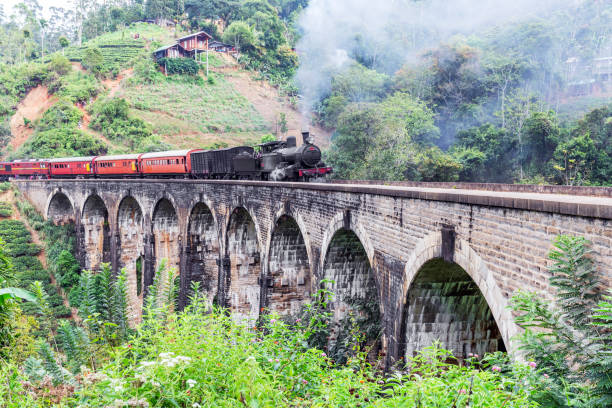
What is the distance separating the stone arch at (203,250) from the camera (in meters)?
21.6

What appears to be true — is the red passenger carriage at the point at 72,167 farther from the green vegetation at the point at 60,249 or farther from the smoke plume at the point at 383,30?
the smoke plume at the point at 383,30

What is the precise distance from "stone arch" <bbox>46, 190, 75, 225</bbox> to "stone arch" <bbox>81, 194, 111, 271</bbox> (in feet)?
12.9

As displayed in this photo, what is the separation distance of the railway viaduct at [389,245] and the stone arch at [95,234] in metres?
8.13

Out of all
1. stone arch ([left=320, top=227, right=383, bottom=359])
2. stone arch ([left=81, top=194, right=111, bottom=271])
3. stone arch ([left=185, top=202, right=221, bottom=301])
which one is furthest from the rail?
stone arch ([left=81, top=194, right=111, bottom=271])

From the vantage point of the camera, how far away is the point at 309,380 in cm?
532

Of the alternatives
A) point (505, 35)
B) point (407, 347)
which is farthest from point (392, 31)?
point (407, 347)

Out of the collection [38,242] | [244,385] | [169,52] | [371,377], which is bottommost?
[38,242]

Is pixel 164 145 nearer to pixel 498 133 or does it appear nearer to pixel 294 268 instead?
pixel 498 133

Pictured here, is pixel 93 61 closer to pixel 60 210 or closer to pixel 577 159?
pixel 60 210

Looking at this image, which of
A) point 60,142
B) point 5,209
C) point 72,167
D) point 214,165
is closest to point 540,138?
point 214,165

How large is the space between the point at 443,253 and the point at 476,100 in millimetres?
38605

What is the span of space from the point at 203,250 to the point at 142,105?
4285 centimetres

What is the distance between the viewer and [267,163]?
20250mm

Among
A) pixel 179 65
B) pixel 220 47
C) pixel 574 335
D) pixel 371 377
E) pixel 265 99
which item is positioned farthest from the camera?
pixel 220 47
